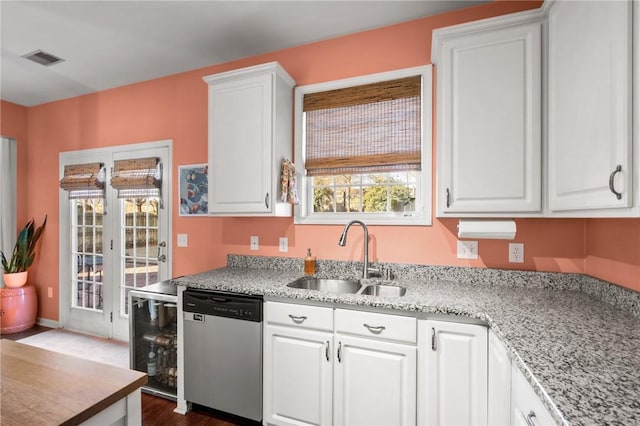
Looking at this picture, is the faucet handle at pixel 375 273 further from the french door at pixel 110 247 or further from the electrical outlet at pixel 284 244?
the french door at pixel 110 247

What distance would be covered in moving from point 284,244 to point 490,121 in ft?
5.63

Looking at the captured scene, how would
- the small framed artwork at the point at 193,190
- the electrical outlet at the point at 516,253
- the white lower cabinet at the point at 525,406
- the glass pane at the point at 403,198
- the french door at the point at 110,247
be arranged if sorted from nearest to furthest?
the white lower cabinet at the point at 525,406
the electrical outlet at the point at 516,253
the glass pane at the point at 403,198
the small framed artwork at the point at 193,190
the french door at the point at 110,247

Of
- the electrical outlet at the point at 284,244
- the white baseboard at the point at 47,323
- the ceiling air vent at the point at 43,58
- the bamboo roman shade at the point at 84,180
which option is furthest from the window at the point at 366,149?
the white baseboard at the point at 47,323

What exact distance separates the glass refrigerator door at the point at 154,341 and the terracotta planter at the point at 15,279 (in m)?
2.45

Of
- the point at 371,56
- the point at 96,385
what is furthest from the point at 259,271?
the point at 371,56

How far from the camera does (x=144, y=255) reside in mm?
3283

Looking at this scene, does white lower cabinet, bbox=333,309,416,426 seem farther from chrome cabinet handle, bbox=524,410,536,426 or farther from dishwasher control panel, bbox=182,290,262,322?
chrome cabinet handle, bbox=524,410,536,426

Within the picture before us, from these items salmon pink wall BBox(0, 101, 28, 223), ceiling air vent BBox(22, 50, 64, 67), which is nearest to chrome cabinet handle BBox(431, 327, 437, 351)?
ceiling air vent BBox(22, 50, 64, 67)

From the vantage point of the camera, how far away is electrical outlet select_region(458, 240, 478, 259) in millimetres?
2129

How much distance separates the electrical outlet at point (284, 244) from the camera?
2.64 m

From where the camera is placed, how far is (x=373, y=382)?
5.52 ft

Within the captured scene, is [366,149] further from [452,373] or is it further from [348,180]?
[452,373]

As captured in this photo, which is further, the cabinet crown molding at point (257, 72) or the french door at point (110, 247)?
the french door at point (110, 247)

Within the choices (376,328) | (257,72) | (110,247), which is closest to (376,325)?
(376,328)
